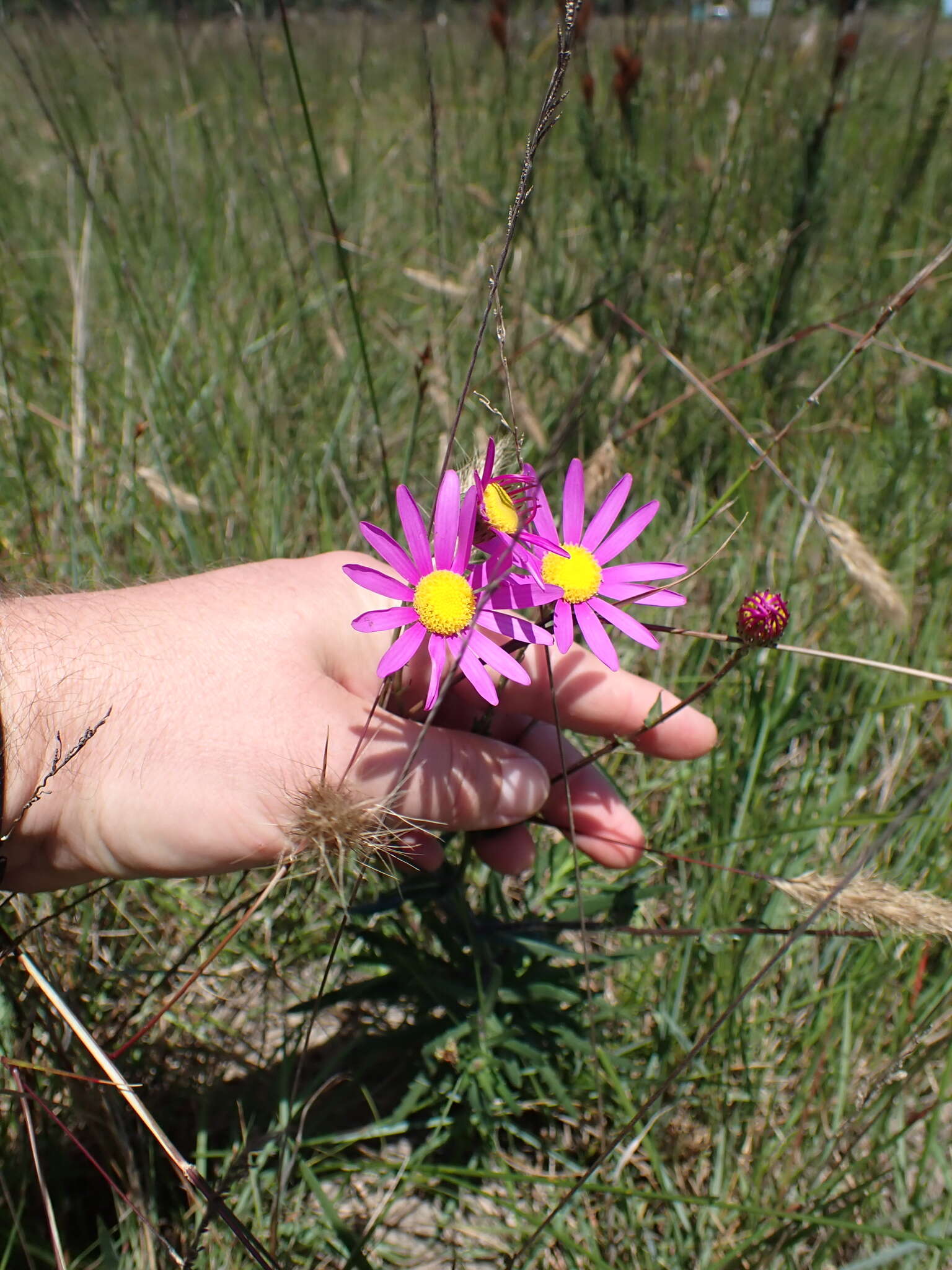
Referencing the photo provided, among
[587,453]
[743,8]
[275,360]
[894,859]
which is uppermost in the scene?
[743,8]

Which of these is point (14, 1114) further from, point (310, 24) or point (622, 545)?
point (310, 24)

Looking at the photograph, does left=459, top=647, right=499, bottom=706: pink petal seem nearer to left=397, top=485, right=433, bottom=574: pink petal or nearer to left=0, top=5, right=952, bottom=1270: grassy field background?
left=397, top=485, right=433, bottom=574: pink petal

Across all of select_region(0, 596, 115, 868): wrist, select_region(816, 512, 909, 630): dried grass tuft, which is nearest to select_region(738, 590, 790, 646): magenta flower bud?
select_region(816, 512, 909, 630): dried grass tuft

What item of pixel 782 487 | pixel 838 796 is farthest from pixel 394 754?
pixel 782 487

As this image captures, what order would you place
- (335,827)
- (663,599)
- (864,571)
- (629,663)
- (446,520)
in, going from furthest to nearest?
(629,663) → (864,571) → (663,599) → (446,520) → (335,827)

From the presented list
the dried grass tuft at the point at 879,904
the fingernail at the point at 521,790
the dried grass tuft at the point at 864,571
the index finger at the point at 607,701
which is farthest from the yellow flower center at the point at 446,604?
the dried grass tuft at the point at 864,571

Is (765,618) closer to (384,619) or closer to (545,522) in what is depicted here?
(545,522)

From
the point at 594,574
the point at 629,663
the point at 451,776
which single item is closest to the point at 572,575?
the point at 594,574
